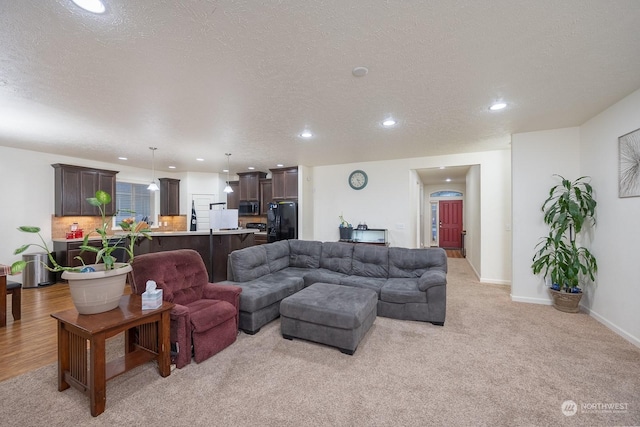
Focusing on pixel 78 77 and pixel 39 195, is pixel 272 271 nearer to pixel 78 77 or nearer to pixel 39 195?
pixel 78 77

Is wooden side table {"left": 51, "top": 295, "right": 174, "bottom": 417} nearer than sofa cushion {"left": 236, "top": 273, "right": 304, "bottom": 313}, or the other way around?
wooden side table {"left": 51, "top": 295, "right": 174, "bottom": 417}

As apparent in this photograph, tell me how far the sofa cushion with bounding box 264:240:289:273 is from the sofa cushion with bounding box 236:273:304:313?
25 centimetres

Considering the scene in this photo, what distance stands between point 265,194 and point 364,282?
4.76 meters

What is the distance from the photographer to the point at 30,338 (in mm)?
2865

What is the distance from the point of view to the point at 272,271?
4098 millimetres

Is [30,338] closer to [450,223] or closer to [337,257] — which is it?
[337,257]

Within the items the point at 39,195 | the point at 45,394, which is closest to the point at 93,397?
the point at 45,394

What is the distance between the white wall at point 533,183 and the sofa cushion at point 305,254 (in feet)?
9.88

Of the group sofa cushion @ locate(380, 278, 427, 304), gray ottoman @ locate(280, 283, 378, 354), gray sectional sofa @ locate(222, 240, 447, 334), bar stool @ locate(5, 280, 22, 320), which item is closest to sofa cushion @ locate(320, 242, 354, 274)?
gray sectional sofa @ locate(222, 240, 447, 334)

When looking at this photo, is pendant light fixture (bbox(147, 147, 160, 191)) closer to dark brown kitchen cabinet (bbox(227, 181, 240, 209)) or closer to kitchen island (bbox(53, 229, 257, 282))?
kitchen island (bbox(53, 229, 257, 282))

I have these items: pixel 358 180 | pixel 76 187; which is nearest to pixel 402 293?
pixel 358 180

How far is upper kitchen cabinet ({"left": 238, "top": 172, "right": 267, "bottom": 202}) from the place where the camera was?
765 centimetres

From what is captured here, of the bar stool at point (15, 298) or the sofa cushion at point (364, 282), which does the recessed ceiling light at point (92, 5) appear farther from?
the bar stool at point (15, 298)

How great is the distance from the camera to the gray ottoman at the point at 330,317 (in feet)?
8.41
